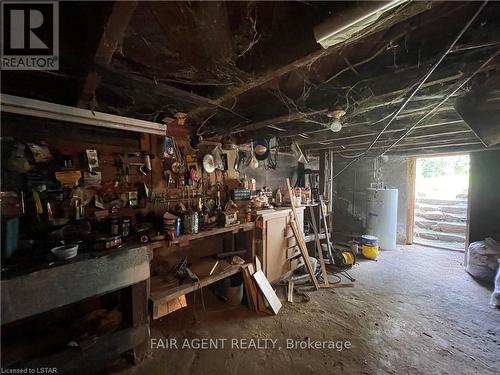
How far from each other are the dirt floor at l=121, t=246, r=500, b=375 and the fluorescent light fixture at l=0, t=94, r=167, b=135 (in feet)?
6.19

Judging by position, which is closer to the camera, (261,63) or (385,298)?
(261,63)

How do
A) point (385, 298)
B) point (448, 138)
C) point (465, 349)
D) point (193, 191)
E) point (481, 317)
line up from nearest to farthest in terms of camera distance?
1. point (465, 349)
2. point (481, 317)
3. point (193, 191)
4. point (385, 298)
5. point (448, 138)

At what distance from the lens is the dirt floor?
1.61m

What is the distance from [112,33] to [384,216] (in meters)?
4.96

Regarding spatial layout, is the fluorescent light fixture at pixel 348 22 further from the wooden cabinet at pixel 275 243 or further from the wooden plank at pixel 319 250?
the wooden plank at pixel 319 250

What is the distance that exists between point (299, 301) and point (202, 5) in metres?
2.76

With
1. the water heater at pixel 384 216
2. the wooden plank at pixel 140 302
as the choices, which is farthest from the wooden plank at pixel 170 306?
the water heater at pixel 384 216

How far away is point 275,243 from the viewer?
271 centimetres

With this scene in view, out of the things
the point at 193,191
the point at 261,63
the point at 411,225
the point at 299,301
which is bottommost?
the point at 299,301

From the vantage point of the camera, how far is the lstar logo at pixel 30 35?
2.85 feet

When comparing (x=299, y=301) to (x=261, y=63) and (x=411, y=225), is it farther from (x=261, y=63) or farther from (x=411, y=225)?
(x=411, y=225)

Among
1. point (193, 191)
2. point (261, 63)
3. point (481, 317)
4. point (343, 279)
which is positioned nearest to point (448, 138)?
point (481, 317)

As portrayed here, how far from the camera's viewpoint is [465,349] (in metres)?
1.77

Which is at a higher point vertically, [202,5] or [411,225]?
[202,5]
